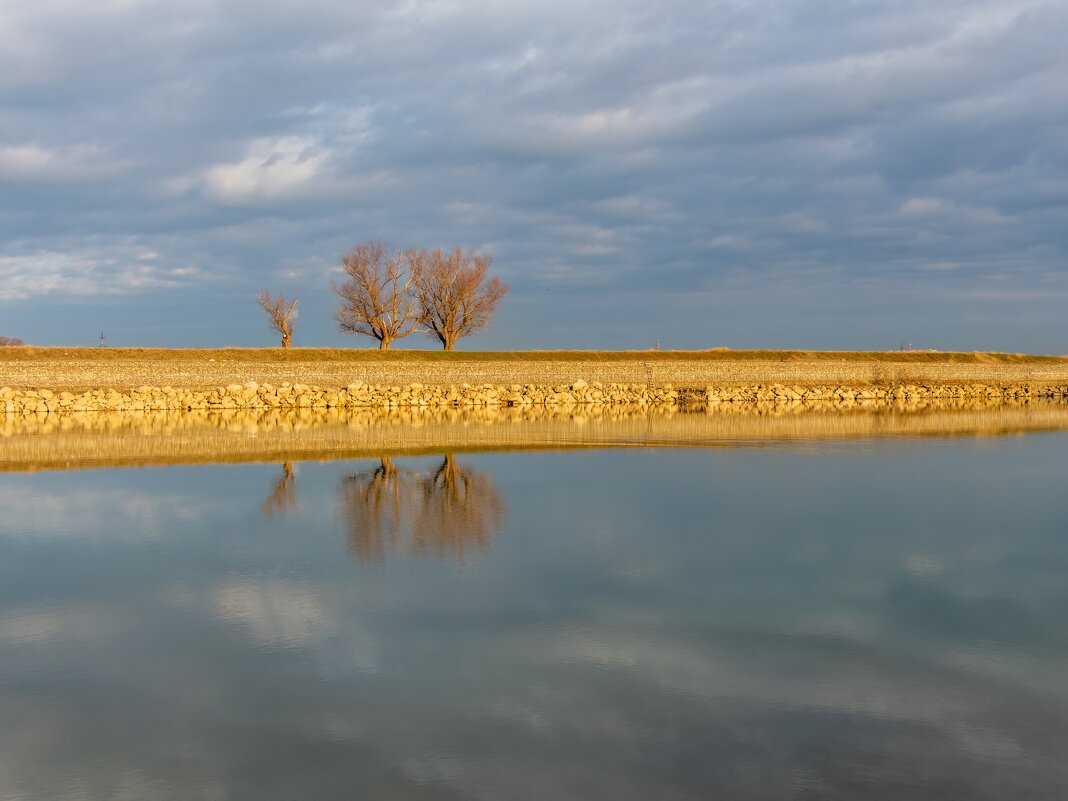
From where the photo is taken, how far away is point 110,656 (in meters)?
5.50

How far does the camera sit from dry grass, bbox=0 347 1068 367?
37.4 meters

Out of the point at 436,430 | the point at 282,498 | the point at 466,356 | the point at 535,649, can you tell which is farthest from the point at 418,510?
the point at 466,356

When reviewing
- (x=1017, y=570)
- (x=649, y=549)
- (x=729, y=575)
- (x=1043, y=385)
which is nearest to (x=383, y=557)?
(x=649, y=549)

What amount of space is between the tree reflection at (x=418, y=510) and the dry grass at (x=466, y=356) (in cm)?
2578

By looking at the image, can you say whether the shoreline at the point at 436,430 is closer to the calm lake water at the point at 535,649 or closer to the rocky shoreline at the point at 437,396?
the rocky shoreline at the point at 437,396

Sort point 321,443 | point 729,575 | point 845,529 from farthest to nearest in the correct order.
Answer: point 321,443 → point 845,529 → point 729,575

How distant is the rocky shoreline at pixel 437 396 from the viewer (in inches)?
1220

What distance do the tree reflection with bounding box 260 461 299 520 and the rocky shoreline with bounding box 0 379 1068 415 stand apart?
61.7 ft

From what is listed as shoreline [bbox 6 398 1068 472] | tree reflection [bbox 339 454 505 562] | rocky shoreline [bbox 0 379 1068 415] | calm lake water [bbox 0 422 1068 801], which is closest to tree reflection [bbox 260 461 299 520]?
calm lake water [bbox 0 422 1068 801]

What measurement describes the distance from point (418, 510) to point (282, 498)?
1.92 metres

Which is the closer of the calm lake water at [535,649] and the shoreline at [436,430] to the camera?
the calm lake water at [535,649]

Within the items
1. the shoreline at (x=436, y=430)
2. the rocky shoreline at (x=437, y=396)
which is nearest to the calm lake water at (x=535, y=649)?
the shoreline at (x=436, y=430)

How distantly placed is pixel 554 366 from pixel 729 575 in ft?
111

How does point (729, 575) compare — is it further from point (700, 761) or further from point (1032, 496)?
point (1032, 496)
